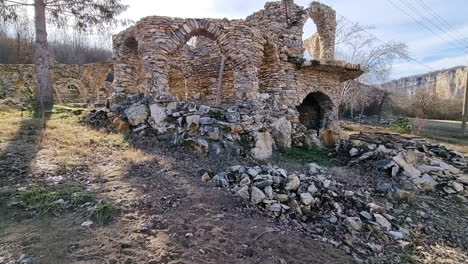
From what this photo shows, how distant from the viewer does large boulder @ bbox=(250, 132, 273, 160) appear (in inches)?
231

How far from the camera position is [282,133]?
7.09m

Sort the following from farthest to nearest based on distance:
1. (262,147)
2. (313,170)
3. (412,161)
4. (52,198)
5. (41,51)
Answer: (41,51) → (412,161) → (262,147) → (313,170) → (52,198)

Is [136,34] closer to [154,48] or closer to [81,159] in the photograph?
[154,48]

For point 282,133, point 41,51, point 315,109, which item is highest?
point 41,51

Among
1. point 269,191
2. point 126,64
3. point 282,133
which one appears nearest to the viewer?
point 269,191

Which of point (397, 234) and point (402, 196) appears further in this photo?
point (402, 196)

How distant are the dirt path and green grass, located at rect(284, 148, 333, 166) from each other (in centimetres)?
240

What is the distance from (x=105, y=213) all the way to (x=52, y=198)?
→ 768 millimetres

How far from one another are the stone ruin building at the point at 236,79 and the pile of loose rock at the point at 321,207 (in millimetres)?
1829

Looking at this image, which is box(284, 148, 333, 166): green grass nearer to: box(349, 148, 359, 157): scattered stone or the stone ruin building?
the stone ruin building

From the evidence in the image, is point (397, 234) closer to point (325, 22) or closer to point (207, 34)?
point (207, 34)

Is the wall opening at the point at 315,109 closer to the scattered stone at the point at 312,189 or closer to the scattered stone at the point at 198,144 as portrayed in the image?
the scattered stone at the point at 198,144

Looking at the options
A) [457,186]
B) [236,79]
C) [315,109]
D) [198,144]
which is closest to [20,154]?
[198,144]

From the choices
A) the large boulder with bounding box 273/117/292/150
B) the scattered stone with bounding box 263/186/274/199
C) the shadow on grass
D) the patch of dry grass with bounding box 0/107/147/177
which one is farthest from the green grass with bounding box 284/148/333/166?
the shadow on grass
